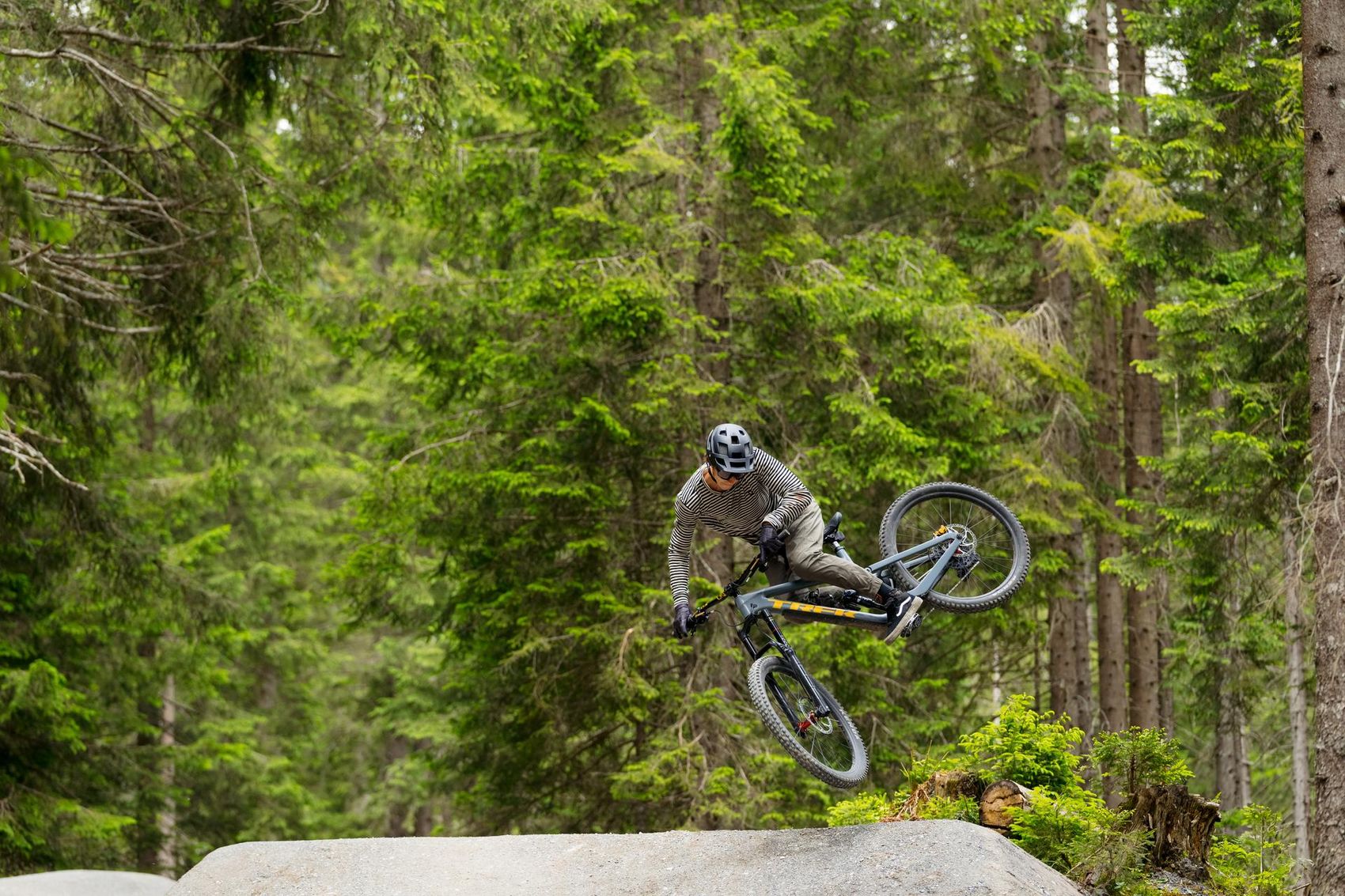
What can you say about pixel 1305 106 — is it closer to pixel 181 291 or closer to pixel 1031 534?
pixel 1031 534

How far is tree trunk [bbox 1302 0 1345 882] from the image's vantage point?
878cm

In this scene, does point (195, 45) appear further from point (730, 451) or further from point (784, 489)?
point (784, 489)

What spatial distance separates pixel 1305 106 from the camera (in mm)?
9891

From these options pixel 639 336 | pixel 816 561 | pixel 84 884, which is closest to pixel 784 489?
pixel 816 561

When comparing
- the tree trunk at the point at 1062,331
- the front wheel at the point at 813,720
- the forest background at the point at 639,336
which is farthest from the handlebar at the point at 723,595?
the tree trunk at the point at 1062,331

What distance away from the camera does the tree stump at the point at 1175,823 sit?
8820mm

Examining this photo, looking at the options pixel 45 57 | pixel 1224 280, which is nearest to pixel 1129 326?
pixel 1224 280

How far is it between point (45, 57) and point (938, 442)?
925cm

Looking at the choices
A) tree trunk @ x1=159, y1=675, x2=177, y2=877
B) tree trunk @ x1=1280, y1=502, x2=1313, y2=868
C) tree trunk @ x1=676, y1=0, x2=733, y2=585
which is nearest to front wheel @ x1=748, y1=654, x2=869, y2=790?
tree trunk @ x1=676, y1=0, x2=733, y2=585

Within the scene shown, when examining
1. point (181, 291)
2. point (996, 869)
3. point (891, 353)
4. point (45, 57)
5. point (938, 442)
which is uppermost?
point (45, 57)

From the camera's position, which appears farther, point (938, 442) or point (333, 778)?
point (333, 778)

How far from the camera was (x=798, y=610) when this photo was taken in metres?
8.12

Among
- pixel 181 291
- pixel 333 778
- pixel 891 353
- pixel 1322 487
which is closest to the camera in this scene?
pixel 1322 487

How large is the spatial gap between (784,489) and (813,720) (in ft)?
4.86
